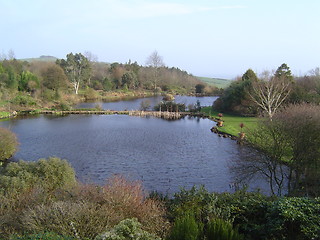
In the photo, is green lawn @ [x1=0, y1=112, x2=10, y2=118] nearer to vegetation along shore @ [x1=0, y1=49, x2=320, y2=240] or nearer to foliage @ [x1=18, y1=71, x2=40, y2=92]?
foliage @ [x1=18, y1=71, x2=40, y2=92]

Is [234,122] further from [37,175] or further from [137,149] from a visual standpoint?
[37,175]

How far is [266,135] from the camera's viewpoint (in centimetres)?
1647

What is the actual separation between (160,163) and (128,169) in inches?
101

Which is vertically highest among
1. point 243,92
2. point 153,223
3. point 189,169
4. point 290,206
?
point 243,92

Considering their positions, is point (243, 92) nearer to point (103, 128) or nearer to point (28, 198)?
point (103, 128)

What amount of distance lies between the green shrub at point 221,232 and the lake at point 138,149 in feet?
21.8

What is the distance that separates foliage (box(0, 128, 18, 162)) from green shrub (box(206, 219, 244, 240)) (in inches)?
734

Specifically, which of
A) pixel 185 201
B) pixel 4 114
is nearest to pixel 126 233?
pixel 185 201

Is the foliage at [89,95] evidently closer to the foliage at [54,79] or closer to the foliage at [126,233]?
the foliage at [54,79]

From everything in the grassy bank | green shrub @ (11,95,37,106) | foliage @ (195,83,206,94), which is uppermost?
foliage @ (195,83,206,94)

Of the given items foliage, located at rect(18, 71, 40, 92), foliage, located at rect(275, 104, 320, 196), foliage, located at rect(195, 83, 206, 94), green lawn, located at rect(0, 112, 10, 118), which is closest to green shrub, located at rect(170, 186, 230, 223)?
foliage, located at rect(275, 104, 320, 196)

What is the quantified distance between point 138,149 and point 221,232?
17.8 metres

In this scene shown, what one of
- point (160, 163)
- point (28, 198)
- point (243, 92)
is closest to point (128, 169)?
point (160, 163)

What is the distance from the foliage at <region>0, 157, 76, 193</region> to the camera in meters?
12.1
